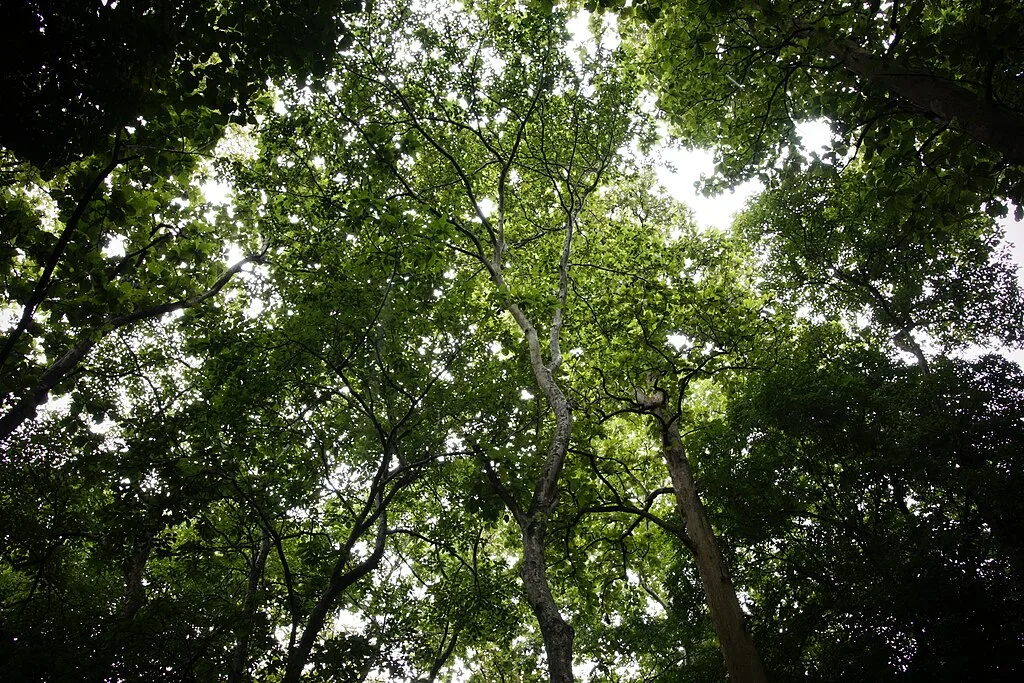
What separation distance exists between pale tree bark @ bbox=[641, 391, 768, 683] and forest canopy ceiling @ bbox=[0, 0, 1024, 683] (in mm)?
58

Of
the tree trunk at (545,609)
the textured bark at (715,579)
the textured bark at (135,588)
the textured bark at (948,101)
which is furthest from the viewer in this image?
the textured bark at (135,588)

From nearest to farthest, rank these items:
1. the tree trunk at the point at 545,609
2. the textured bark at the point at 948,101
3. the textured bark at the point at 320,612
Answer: the textured bark at the point at 948,101 → the tree trunk at the point at 545,609 → the textured bark at the point at 320,612

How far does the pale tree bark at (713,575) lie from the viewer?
25.7 feet

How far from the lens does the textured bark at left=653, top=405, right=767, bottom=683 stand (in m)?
7.82

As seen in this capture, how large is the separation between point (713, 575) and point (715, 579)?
7 centimetres

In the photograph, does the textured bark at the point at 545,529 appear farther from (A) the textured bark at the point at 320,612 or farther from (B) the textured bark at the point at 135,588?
(B) the textured bark at the point at 135,588

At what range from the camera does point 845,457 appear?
11398 millimetres

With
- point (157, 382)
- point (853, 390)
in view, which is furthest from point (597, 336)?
point (157, 382)

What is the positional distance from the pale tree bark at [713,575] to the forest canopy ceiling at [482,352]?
58 mm

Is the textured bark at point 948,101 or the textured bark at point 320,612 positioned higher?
the textured bark at point 948,101

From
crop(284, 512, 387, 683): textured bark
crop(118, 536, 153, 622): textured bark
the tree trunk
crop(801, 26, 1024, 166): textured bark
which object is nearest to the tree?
crop(801, 26, 1024, 166): textured bark

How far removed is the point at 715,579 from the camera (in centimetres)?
881

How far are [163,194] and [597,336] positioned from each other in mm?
7580

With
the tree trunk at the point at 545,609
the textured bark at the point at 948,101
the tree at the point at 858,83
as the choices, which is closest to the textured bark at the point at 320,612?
the tree trunk at the point at 545,609
